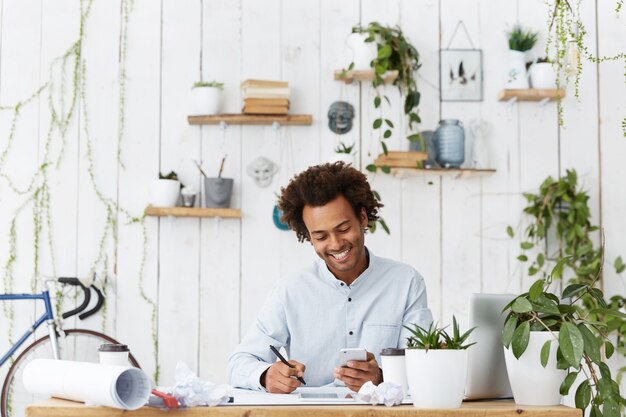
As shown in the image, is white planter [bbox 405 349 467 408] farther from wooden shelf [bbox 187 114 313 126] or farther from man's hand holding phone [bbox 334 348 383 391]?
wooden shelf [bbox 187 114 313 126]

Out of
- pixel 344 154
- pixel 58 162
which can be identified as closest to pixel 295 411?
pixel 344 154

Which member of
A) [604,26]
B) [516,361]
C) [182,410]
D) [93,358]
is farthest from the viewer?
[604,26]

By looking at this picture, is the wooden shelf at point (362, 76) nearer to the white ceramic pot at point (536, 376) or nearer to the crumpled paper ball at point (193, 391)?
the white ceramic pot at point (536, 376)

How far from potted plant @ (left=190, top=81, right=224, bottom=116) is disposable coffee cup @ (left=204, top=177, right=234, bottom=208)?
32cm

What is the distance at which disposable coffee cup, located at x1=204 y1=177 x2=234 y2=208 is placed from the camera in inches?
153

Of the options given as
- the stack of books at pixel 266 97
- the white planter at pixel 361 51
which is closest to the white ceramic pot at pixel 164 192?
the stack of books at pixel 266 97

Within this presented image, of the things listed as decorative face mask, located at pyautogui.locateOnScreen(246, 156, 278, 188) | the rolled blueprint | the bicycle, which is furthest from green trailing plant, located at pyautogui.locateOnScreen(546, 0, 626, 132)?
the bicycle

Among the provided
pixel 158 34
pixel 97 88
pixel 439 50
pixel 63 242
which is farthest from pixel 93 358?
pixel 439 50

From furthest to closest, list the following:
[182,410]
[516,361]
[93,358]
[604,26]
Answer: [604,26] → [93,358] → [516,361] → [182,410]

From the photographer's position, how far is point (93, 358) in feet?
12.8

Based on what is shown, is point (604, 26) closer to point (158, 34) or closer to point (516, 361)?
point (158, 34)

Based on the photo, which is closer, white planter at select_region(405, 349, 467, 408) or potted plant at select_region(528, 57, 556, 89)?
white planter at select_region(405, 349, 467, 408)

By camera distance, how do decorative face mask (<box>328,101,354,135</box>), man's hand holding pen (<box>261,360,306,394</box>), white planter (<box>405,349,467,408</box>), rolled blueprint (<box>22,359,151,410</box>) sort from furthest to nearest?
1. decorative face mask (<box>328,101,354,135</box>)
2. man's hand holding pen (<box>261,360,306,394</box>)
3. white planter (<box>405,349,467,408</box>)
4. rolled blueprint (<box>22,359,151,410</box>)

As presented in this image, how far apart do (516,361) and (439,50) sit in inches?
99.0
